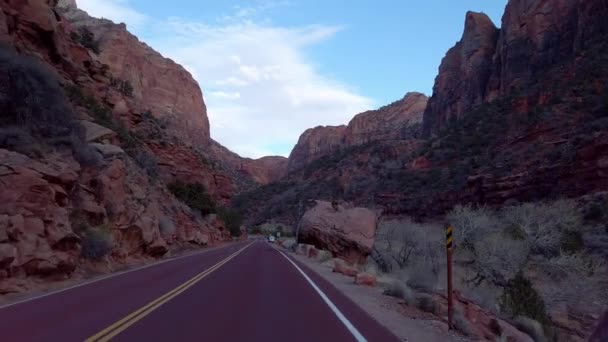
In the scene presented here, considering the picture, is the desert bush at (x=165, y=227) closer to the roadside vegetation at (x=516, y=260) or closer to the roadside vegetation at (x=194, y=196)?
the roadside vegetation at (x=516, y=260)

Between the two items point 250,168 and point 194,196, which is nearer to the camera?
point 194,196

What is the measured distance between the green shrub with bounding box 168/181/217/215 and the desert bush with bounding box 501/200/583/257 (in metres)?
31.0

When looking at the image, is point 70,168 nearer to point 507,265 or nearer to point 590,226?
point 507,265

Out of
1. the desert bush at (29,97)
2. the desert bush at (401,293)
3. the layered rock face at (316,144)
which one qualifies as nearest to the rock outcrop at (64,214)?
the desert bush at (29,97)

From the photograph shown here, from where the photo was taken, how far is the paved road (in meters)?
8.12

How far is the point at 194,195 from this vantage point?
54.8m

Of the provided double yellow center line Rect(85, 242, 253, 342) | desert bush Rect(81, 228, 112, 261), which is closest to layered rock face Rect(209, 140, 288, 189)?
desert bush Rect(81, 228, 112, 261)

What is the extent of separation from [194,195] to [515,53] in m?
47.9

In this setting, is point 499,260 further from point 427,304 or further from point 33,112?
point 33,112

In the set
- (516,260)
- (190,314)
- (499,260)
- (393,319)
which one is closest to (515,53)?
(516,260)

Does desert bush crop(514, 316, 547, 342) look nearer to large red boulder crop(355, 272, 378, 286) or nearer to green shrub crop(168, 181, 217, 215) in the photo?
large red boulder crop(355, 272, 378, 286)

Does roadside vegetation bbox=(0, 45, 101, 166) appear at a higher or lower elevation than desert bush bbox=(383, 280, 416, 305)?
higher

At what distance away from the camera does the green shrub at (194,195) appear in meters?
51.9

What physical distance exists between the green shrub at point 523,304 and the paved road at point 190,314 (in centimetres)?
477
